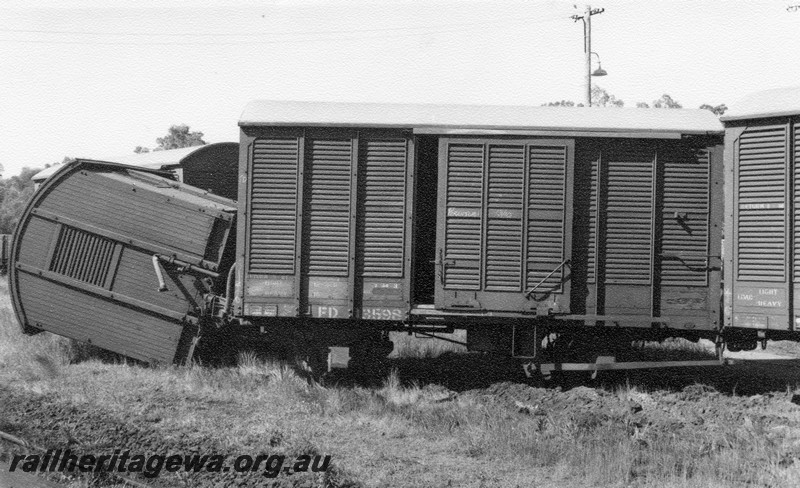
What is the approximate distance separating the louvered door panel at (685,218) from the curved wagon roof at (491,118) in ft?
1.38

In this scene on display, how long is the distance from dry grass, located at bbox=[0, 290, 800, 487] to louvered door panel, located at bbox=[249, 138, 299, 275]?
175 centimetres

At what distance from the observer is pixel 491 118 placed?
9812 millimetres

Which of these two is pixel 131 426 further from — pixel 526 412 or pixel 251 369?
pixel 526 412

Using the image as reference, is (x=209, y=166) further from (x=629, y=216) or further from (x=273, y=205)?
(x=629, y=216)

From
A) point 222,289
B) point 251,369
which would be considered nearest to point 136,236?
point 222,289

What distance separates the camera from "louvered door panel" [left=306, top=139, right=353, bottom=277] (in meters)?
9.74

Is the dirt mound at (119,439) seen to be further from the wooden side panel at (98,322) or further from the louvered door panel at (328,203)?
the louvered door panel at (328,203)

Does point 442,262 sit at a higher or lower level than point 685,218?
lower

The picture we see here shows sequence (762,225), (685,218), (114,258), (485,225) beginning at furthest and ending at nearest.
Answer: (114,258)
(485,225)
(685,218)
(762,225)

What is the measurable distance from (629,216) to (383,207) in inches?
129

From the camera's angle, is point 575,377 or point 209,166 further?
point 209,166

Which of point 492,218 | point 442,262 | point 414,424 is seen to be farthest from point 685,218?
point 414,424

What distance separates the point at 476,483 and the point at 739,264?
17.1 feet

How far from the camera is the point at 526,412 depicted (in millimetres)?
9000
